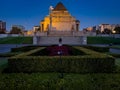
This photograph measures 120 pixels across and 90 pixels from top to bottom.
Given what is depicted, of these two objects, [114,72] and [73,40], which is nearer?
[114,72]

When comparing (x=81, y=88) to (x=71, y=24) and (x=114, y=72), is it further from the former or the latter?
(x=71, y=24)

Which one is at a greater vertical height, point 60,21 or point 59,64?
point 60,21

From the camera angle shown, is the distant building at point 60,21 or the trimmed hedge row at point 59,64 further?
the distant building at point 60,21

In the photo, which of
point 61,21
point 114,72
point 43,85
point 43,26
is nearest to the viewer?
point 43,85

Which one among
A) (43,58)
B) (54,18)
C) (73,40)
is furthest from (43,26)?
(43,58)

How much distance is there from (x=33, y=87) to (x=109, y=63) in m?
5.27

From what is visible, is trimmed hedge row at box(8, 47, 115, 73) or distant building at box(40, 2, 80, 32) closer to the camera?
trimmed hedge row at box(8, 47, 115, 73)

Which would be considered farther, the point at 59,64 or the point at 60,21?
the point at 60,21

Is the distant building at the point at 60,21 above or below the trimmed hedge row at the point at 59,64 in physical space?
above

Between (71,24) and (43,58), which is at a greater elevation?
(71,24)

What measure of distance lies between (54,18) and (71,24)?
6.14m

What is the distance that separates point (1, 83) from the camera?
830 centimetres

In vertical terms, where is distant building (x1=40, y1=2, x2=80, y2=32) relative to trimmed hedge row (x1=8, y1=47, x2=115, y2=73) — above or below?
above

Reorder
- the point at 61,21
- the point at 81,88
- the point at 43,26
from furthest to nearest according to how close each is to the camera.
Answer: the point at 43,26, the point at 61,21, the point at 81,88
